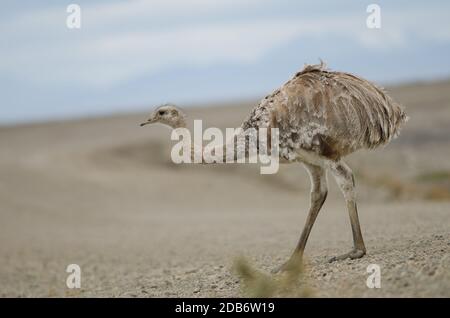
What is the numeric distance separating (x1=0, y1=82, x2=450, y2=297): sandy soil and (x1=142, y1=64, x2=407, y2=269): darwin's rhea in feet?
3.23

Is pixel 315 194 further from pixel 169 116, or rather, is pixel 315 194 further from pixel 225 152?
pixel 169 116

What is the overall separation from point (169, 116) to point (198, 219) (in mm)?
13986

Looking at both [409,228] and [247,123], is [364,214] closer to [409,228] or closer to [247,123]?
[409,228]

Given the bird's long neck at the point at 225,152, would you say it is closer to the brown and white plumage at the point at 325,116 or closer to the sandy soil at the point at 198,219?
the brown and white plumage at the point at 325,116

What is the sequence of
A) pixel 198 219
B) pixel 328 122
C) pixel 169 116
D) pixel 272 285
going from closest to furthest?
pixel 272 285 < pixel 328 122 < pixel 169 116 < pixel 198 219

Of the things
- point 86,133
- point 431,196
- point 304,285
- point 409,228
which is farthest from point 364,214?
point 86,133

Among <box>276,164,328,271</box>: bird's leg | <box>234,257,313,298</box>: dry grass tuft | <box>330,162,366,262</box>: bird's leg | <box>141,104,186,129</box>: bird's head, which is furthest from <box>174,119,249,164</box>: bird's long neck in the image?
<box>234,257,313,298</box>: dry grass tuft

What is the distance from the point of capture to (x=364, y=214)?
67.3 ft

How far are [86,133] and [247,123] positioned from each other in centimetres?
4111

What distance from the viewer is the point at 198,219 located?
80.4ft

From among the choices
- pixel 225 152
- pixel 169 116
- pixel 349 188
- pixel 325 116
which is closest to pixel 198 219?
pixel 169 116

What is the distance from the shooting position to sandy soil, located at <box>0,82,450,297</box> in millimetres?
10031

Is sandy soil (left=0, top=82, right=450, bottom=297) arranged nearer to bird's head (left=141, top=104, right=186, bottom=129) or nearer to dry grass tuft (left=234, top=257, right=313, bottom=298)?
dry grass tuft (left=234, top=257, right=313, bottom=298)

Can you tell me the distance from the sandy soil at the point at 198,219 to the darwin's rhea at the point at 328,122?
0.98m
